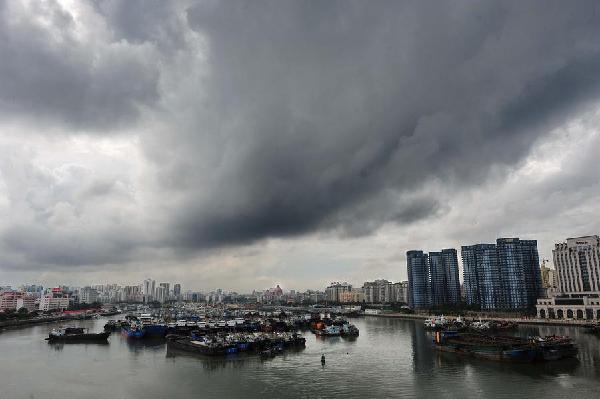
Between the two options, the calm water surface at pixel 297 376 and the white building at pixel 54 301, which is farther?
the white building at pixel 54 301

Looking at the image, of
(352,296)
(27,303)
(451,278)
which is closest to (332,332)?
(451,278)

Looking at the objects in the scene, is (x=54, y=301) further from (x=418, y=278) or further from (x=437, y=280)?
(x=437, y=280)

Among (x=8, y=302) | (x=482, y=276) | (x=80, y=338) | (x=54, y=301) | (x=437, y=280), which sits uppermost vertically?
(x=482, y=276)

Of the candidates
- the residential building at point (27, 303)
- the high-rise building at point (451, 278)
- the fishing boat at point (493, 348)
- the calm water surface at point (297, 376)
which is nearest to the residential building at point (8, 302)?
the residential building at point (27, 303)

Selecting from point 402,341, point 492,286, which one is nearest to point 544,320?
point 492,286

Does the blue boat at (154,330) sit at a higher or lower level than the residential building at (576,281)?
lower

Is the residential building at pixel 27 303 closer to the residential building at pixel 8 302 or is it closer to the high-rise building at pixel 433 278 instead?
the residential building at pixel 8 302

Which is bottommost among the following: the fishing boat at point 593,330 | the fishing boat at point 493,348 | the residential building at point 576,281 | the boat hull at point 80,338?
the boat hull at point 80,338

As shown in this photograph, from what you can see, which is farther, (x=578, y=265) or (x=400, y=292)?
(x=400, y=292)
